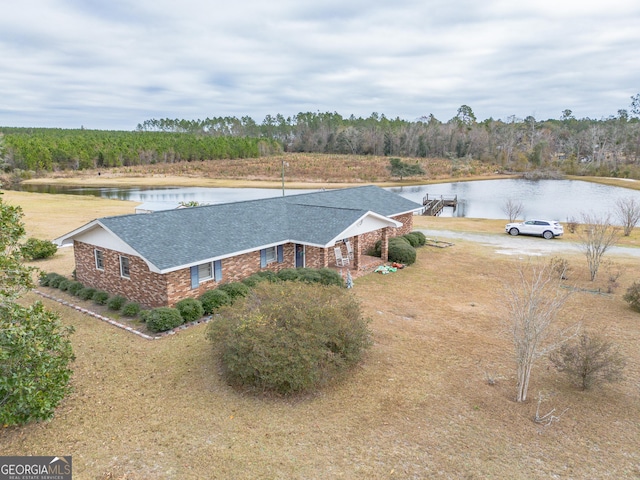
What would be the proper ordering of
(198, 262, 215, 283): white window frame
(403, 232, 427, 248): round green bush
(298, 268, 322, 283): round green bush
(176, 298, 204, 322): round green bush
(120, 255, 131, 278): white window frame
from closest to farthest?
(176, 298, 204, 322): round green bush < (120, 255, 131, 278): white window frame < (198, 262, 215, 283): white window frame < (298, 268, 322, 283): round green bush < (403, 232, 427, 248): round green bush

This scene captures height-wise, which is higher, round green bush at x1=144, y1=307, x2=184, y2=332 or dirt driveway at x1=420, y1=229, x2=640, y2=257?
round green bush at x1=144, y1=307, x2=184, y2=332

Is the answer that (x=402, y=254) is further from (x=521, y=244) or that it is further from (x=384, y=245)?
(x=521, y=244)

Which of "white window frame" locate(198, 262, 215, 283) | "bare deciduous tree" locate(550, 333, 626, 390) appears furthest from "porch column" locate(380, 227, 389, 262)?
"bare deciduous tree" locate(550, 333, 626, 390)

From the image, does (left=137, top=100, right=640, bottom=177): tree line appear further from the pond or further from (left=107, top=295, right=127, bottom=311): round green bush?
(left=107, top=295, right=127, bottom=311): round green bush

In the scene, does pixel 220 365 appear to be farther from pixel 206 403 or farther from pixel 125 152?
pixel 125 152

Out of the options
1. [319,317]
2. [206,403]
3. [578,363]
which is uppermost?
[319,317]

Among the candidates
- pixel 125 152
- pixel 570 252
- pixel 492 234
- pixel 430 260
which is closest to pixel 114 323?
pixel 430 260
